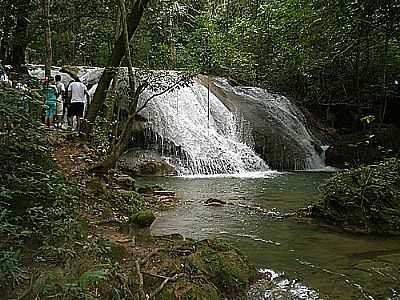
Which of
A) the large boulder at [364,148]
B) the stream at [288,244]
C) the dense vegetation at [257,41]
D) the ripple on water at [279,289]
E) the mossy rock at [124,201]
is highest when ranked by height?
the dense vegetation at [257,41]

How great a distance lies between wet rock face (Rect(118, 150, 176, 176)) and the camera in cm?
1475

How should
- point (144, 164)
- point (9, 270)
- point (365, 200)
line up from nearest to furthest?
1. point (9, 270)
2. point (365, 200)
3. point (144, 164)

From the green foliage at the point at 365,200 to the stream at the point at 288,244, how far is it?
32cm

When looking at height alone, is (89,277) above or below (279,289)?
Result: above

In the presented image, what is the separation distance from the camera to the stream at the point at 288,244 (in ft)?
16.6

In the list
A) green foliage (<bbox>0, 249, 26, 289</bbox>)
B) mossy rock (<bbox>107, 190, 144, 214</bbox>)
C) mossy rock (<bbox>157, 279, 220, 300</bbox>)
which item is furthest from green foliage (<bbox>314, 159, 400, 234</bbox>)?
green foliage (<bbox>0, 249, 26, 289</bbox>)

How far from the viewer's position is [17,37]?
9.75 metres

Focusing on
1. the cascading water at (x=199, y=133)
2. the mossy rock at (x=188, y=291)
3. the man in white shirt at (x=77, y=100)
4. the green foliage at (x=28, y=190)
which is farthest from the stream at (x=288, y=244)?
the cascading water at (x=199, y=133)

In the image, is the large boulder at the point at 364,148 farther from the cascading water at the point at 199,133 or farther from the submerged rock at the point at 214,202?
the submerged rock at the point at 214,202

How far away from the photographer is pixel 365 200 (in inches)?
311

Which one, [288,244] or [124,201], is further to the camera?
[124,201]

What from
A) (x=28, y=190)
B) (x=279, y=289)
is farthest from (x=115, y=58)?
(x=279, y=289)

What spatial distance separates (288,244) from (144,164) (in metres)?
8.61

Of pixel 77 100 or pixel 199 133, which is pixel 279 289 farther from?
pixel 199 133
